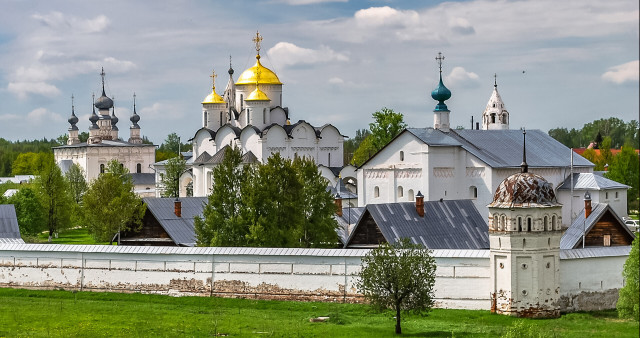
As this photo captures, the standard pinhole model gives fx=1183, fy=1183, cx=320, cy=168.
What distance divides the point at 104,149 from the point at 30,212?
4184 cm

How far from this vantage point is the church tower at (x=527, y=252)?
887 inches

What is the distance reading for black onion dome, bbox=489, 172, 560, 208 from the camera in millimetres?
22719

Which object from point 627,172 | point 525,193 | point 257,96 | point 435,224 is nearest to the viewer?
point 525,193

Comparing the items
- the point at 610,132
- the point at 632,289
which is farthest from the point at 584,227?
the point at 610,132

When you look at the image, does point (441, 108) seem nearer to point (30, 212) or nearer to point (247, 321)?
point (30, 212)

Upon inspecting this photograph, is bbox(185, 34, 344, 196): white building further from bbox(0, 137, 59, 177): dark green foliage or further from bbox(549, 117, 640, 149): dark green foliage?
bbox(0, 137, 59, 177): dark green foliage

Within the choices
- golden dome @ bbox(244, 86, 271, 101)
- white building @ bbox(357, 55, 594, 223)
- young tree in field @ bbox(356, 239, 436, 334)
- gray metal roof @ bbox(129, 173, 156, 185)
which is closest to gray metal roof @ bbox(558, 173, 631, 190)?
white building @ bbox(357, 55, 594, 223)

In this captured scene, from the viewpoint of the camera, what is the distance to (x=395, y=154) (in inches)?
1661

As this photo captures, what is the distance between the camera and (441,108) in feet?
145

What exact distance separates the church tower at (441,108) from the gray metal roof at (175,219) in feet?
41.2

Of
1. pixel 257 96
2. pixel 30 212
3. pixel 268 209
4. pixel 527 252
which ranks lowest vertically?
pixel 527 252

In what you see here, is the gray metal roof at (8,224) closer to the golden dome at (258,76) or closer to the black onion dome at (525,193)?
the black onion dome at (525,193)

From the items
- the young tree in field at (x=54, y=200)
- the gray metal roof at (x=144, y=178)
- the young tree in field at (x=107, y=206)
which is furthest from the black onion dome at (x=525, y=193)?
the gray metal roof at (x=144, y=178)

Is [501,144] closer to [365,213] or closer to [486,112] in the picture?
[486,112]
